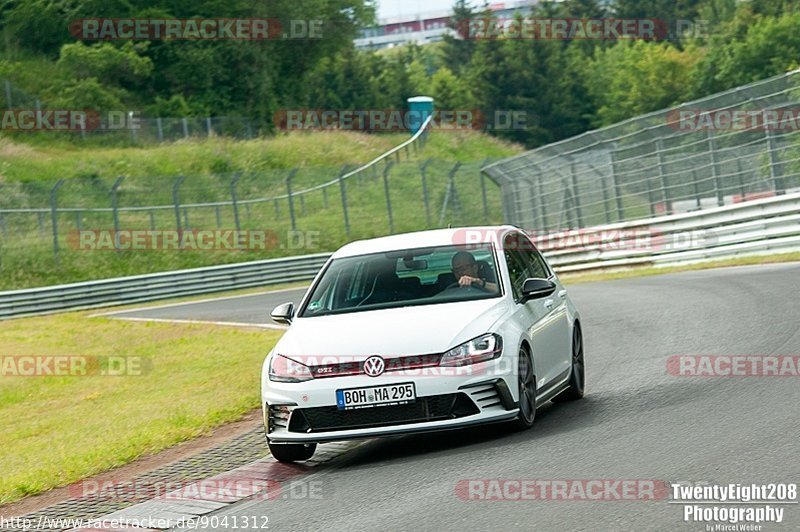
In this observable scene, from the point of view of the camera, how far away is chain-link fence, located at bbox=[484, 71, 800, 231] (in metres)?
24.4

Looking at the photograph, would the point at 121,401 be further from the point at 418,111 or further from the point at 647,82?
the point at 647,82

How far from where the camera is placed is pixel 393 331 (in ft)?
31.0

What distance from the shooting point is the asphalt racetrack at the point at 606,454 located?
7117 mm

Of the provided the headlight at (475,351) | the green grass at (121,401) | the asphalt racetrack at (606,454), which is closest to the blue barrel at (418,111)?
the green grass at (121,401)

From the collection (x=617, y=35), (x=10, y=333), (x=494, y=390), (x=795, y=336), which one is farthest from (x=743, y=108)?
(x=617, y=35)

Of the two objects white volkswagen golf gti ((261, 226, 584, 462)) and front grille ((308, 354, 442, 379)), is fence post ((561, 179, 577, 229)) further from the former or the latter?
front grille ((308, 354, 442, 379))

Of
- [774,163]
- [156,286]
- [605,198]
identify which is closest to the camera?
[774,163]

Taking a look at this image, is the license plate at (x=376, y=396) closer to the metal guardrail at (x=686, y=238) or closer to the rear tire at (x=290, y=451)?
the rear tire at (x=290, y=451)

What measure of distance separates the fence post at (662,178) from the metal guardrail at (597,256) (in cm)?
56

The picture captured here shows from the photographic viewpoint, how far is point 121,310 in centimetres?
3456

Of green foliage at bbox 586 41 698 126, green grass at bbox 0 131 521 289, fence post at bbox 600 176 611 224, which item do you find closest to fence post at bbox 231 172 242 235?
green grass at bbox 0 131 521 289

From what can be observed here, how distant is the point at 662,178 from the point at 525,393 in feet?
67.1

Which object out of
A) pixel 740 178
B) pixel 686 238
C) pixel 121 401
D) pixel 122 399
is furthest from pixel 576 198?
pixel 121 401

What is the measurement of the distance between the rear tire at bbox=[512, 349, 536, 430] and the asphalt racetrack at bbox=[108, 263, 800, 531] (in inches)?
3.7
